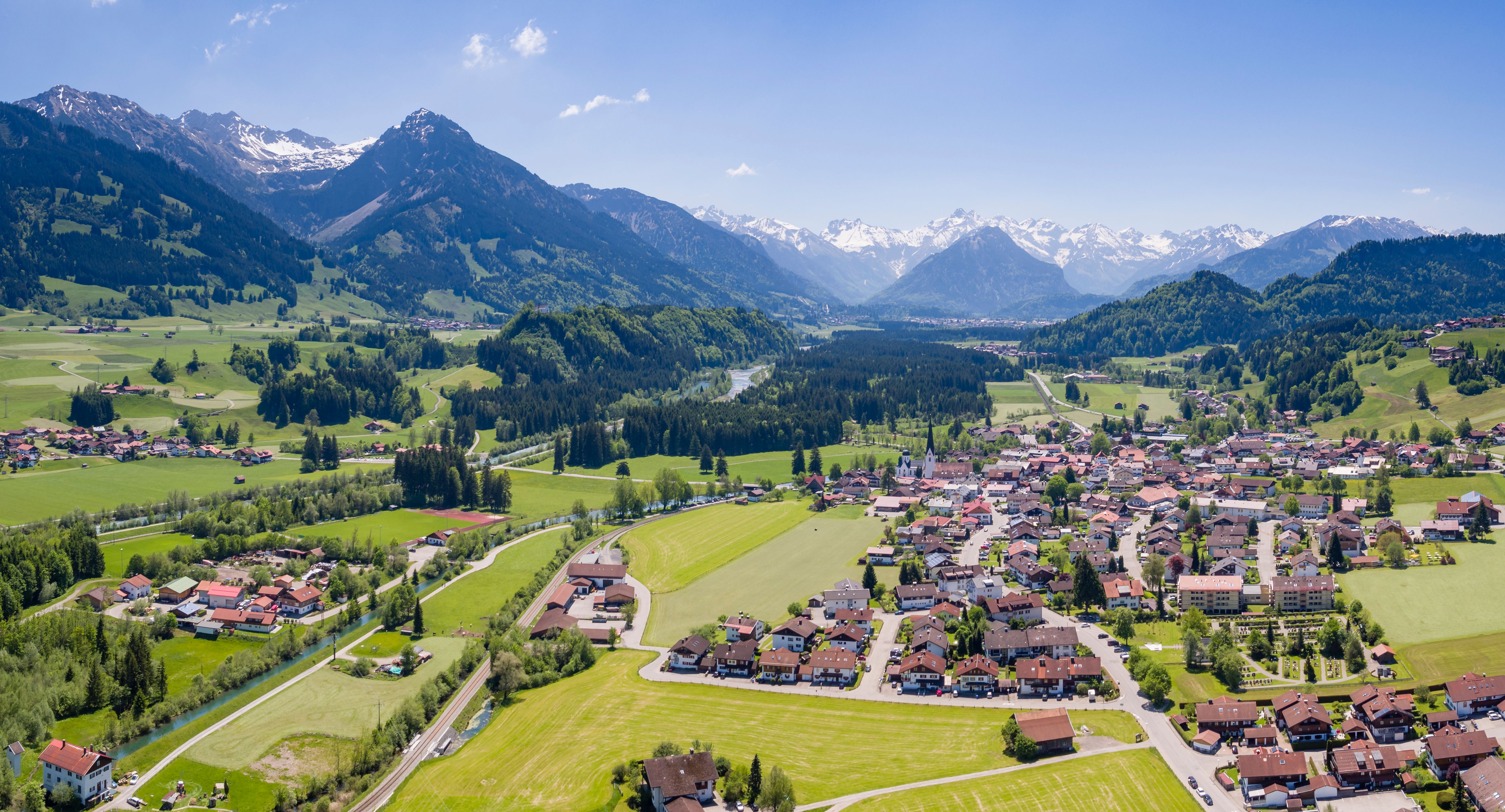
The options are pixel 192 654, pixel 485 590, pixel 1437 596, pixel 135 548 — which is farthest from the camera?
pixel 135 548

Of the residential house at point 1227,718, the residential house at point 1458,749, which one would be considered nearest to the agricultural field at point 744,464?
the residential house at point 1227,718

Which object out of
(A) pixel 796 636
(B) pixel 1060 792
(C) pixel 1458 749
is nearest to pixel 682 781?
(B) pixel 1060 792

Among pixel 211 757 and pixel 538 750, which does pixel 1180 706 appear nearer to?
pixel 538 750

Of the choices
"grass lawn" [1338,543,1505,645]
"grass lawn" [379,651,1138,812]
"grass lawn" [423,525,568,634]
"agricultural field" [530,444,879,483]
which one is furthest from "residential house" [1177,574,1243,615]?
"agricultural field" [530,444,879,483]

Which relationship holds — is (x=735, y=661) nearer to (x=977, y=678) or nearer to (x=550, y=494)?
(x=977, y=678)

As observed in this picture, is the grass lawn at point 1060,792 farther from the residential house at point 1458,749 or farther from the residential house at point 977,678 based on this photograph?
the residential house at point 1458,749

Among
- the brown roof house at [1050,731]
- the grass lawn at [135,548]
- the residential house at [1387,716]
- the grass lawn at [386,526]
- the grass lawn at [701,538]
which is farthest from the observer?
the grass lawn at [386,526]

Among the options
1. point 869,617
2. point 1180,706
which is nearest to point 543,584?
point 869,617
